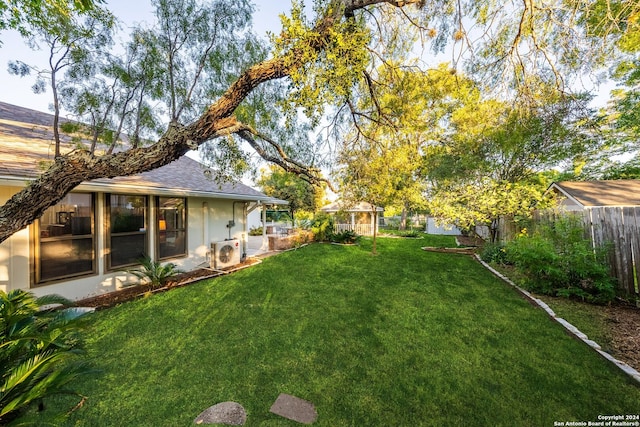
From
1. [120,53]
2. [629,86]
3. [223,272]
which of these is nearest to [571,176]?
[629,86]

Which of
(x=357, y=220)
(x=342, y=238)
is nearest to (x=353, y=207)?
(x=342, y=238)

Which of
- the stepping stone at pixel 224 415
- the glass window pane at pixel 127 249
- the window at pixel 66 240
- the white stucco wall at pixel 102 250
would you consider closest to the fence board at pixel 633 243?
the stepping stone at pixel 224 415

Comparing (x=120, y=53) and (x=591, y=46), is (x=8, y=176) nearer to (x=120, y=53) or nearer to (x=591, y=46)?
(x=120, y=53)

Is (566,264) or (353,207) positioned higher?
(353,207)

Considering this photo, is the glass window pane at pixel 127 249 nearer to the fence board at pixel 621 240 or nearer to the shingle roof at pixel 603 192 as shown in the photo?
the fence board at pixel 621 240

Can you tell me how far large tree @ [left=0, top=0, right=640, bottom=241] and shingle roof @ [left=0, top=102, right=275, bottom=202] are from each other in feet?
6.13

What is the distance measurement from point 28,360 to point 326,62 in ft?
13.8

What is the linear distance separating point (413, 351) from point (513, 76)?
456cm

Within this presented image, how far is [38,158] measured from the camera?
462cm

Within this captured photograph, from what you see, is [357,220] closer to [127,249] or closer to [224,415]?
[127,249]

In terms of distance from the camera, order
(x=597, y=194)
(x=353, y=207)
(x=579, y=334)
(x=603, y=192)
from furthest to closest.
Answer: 1. (x=353, y=207)
2. (x=603, y=192)
3. (x=597, y=194)
4. (x=579, y=334)

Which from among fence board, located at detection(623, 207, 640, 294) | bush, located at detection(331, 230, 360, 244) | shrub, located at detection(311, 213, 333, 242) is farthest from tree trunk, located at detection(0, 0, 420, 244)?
bush, located at detection(331, 230, 360, 244)

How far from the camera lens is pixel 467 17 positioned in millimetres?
3703

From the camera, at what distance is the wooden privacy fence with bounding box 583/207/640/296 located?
13.6ft
